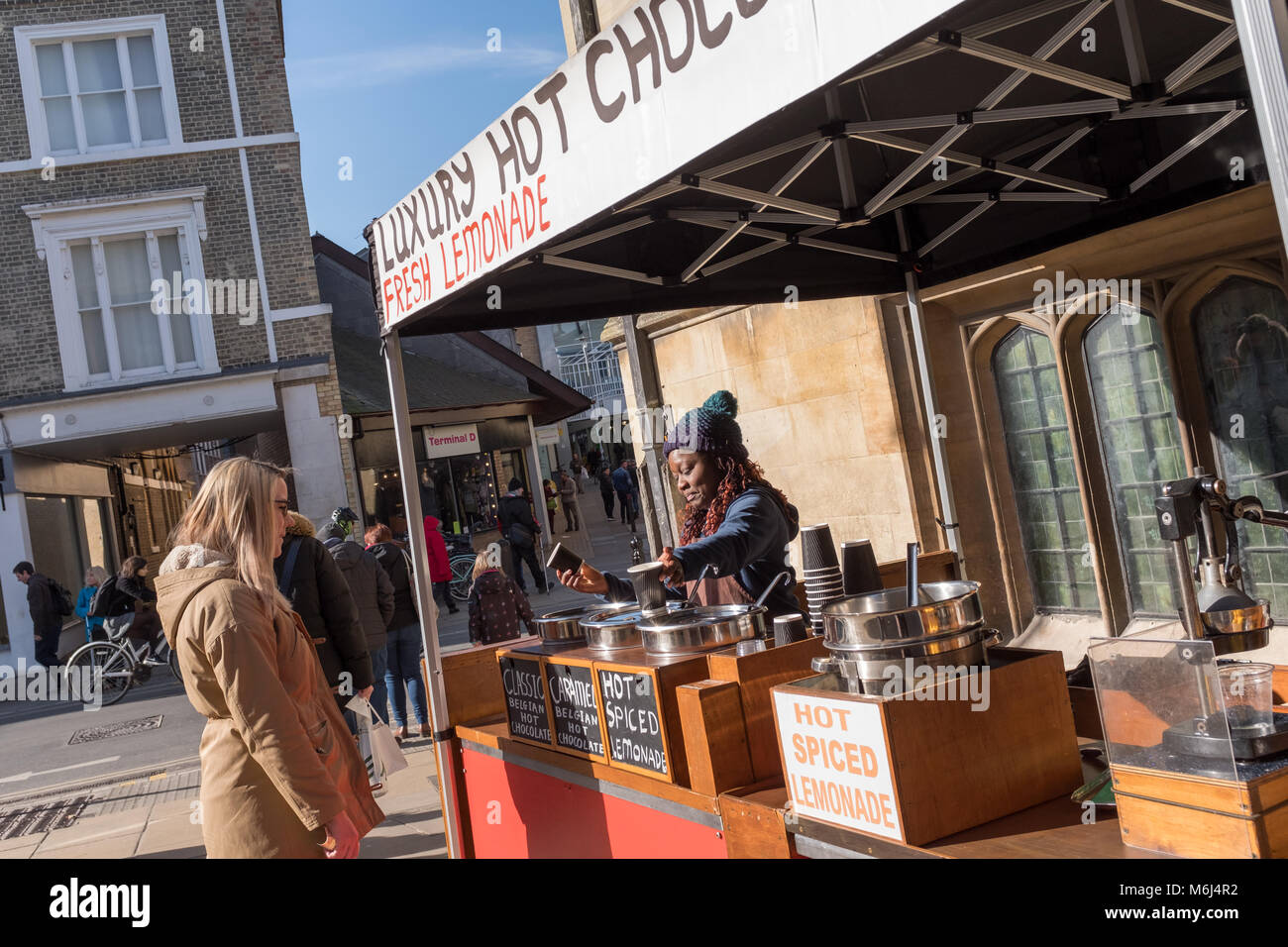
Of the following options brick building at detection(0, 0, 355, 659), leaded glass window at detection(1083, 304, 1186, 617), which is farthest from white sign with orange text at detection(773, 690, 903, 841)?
brick building at detection(0, 0, 355, 659)

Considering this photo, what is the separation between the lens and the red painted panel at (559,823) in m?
2.86

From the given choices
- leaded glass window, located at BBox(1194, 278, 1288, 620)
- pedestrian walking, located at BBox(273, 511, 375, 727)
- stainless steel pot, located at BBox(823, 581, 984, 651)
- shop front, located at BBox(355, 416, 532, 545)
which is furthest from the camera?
shop front, located at BBox(355, 416, 532, 545)

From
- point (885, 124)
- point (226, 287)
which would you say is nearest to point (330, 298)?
point (226, 287)

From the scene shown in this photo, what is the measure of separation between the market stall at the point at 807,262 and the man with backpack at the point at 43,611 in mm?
13065

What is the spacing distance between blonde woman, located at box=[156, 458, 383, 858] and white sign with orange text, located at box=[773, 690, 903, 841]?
4.43 ft

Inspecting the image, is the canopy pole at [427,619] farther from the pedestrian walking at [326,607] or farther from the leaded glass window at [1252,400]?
the leaded glass window at [1252,400]

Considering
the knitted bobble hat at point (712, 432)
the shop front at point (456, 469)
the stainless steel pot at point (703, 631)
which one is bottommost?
the stainless steel pot at point (703, 631)

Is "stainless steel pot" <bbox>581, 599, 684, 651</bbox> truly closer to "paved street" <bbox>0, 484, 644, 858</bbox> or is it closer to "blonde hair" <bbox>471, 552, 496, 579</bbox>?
"paved street" <bbox>0, 484, 644, 858</bbox>

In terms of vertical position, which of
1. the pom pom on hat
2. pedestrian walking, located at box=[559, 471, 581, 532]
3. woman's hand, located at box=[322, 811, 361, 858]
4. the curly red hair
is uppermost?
pedestrian walking, located at box=[559, 471, 581, 532]

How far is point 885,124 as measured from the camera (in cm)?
334

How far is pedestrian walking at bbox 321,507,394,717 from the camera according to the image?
7074 millimetres

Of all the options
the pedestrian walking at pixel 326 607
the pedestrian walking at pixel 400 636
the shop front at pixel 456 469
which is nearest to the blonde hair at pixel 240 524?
the pedestrian walking at pixel 326 607

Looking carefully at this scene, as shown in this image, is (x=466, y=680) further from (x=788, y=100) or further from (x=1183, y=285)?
(x=1183, y=285)

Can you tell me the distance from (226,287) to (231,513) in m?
15.2
